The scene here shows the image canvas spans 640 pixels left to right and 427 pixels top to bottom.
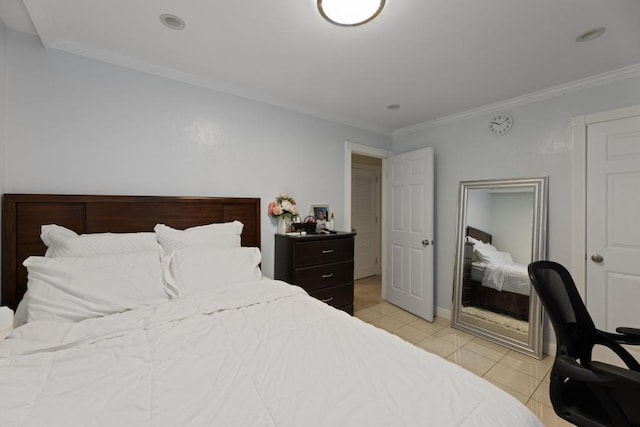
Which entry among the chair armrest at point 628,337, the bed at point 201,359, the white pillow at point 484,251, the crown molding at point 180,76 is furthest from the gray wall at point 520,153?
the bed at point 201,359

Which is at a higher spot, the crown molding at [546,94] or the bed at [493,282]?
the crown molding at [546,94]

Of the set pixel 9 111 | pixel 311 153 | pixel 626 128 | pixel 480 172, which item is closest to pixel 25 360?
pixel 9 111

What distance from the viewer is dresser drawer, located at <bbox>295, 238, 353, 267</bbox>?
253 centimetres

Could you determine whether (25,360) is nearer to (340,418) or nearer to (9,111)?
(340,418)

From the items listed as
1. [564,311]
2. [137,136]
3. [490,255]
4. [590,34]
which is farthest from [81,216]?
[490,255]

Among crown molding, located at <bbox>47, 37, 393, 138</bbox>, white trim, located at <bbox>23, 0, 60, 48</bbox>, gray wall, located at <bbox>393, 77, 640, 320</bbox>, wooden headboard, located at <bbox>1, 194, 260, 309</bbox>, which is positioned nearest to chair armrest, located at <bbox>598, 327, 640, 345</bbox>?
gray wall, located at <bbox>393, 77, 640, 320</bbox>

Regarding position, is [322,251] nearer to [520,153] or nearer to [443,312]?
[443,312]

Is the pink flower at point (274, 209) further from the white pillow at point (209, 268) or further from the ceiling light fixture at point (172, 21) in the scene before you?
the ceiling light fixture at point (172, 21)

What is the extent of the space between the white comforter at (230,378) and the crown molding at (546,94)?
272cm

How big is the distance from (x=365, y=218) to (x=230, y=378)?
4.37 meters

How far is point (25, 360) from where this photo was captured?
38.6 inches

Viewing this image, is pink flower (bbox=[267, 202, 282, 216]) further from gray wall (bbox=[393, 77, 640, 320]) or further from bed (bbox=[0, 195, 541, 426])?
gray wall (bbox=[393, 77, 640, 320])

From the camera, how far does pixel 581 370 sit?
1.12 m

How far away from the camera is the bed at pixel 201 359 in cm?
77
